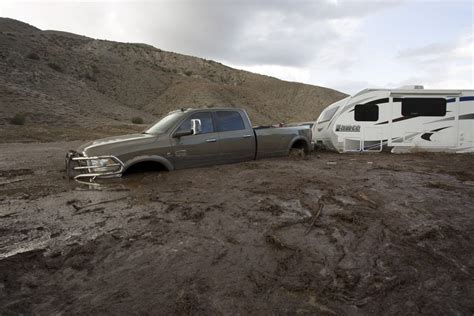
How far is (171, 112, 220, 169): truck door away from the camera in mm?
7527

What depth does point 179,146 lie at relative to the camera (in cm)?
754

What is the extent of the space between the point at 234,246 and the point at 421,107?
11.5m

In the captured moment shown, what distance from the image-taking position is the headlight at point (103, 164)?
6.67m

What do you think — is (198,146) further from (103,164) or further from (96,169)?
(96,169)

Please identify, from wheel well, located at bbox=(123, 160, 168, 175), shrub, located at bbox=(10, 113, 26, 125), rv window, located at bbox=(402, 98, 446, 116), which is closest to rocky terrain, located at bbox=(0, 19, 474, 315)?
wheel well, located at bbox=(123, 160, 168, 175)

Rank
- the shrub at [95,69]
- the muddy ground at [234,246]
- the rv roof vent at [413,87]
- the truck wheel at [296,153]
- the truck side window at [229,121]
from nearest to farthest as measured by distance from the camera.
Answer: the muddy ground at [234,246]
the truck side window at [229,121]
the truck wheel at [296,153]
the rv roof vent at [413,87]
the shrub at [95,69]

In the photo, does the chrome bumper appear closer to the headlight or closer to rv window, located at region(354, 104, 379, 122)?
the headlight

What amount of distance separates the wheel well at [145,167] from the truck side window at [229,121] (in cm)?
173

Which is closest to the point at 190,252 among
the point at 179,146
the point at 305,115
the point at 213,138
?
the point at 179,146

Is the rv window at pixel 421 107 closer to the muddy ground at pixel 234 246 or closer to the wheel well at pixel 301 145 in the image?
the wheel well at pixel 301 145

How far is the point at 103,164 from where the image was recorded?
668 cm

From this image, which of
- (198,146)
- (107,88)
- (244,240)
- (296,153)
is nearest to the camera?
(244,240)

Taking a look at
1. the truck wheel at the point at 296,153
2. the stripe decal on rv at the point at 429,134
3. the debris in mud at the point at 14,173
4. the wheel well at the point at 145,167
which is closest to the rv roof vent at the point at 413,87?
the stripe decal on rv at the point at 429,134

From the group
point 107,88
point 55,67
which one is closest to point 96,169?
point 55,67
